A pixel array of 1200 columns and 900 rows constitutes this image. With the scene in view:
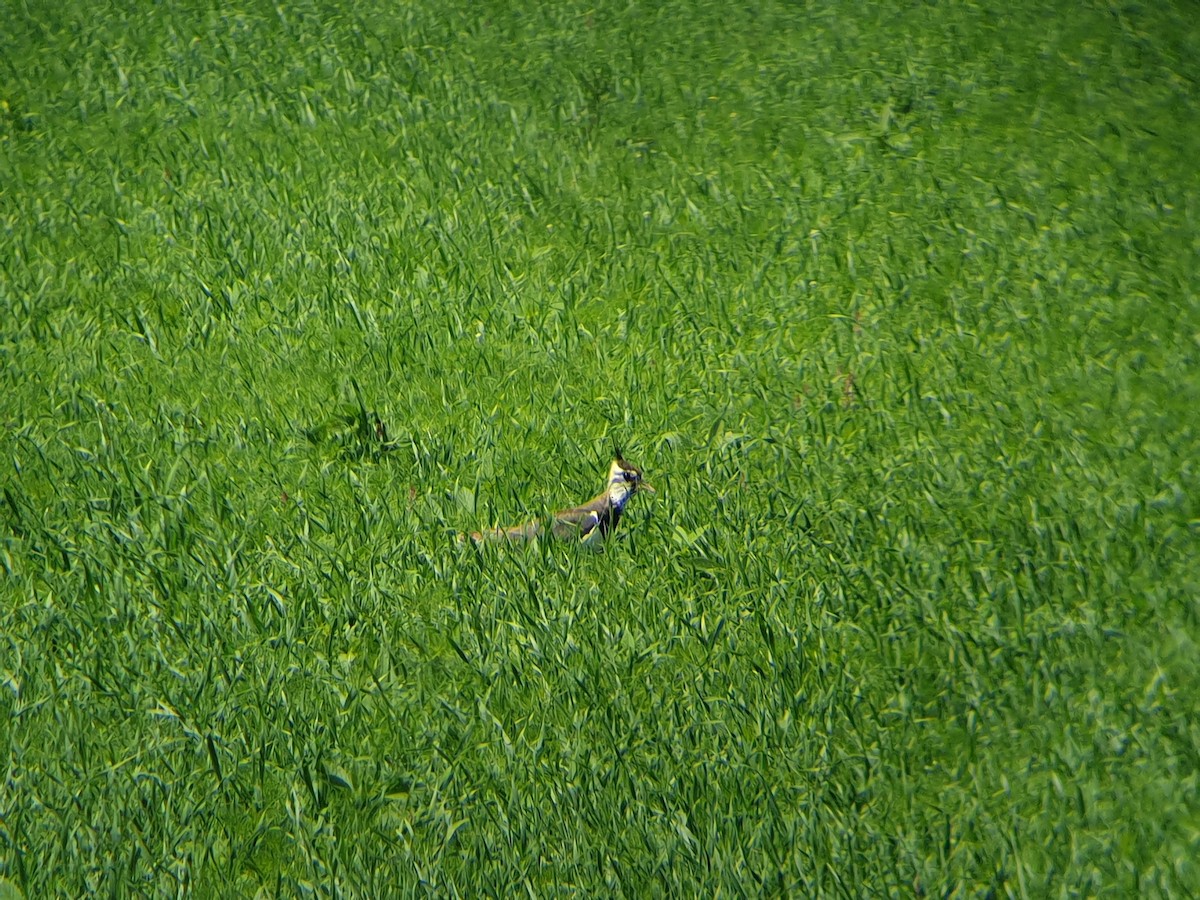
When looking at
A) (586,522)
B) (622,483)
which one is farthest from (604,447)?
(586,522)

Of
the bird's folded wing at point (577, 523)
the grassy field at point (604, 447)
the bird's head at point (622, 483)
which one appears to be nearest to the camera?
the grassy field at point (604, 447)

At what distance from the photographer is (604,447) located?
458 cm

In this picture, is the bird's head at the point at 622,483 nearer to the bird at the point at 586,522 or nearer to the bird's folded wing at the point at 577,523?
the bird at the point at 586,522

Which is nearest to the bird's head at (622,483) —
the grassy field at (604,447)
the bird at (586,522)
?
the bird at (586,522)

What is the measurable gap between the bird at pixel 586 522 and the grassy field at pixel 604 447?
0.07 meters

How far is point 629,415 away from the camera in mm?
4699

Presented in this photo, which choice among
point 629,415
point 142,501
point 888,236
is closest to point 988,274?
point 888,236

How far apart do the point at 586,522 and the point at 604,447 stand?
0.53m

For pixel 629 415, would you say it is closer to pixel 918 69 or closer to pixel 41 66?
pixel 918 69

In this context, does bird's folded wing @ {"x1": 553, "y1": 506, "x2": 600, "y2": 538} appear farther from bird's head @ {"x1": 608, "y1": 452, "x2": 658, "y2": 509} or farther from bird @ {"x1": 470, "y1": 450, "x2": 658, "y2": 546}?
bird's head @ {"x1": 608, "y1": 452, "x2": 658, "y2": 509}

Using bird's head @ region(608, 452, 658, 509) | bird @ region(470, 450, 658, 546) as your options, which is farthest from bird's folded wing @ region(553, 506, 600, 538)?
bird's head @ region(608, 452, 658, 509)

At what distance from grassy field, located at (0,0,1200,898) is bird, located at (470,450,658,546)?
7cm

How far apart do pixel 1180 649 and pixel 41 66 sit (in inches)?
272

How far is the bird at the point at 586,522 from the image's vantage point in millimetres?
4137
